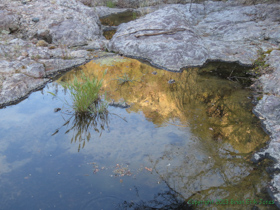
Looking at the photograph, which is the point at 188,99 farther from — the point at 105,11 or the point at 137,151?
the point at 105,11

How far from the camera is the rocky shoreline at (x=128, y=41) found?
505cm

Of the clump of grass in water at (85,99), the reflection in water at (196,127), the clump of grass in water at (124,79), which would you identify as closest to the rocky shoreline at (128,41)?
the reflection in water at (196,127)

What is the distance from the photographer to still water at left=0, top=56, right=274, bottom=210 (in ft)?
8.62

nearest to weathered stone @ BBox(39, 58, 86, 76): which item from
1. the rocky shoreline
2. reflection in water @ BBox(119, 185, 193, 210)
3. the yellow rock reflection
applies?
the rocky shoreline

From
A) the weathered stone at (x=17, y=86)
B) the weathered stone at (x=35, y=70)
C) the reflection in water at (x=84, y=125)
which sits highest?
the weathered stone at (x=35, y=70)

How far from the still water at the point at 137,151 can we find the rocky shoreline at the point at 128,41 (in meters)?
0.72

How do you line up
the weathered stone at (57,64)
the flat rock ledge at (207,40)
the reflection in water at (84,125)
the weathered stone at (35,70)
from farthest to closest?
the flat rock ledge at (207,40)
the weathered stone at (57,64)
the weathered stone at (35,70)
the reflection in water at (84,125)

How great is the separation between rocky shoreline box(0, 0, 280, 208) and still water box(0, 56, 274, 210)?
2.38 ft

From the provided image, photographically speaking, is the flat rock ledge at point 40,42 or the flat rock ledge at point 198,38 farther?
the flat rock ledge at point 198,38

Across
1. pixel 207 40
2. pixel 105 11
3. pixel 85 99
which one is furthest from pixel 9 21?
pixel 207 40

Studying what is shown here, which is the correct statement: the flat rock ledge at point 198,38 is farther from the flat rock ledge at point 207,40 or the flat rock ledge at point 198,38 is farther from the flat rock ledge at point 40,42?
the flat rock ledge at point 40,42

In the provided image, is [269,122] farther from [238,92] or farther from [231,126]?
[238,92]

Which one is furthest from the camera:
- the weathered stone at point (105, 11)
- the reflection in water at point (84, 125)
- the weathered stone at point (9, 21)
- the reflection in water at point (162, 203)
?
the weathered stone at point (105, 11)

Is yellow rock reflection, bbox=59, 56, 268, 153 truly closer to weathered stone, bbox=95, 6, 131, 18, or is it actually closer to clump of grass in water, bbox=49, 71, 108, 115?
clump of grass in water, bbox=49, 71, 108, 115
